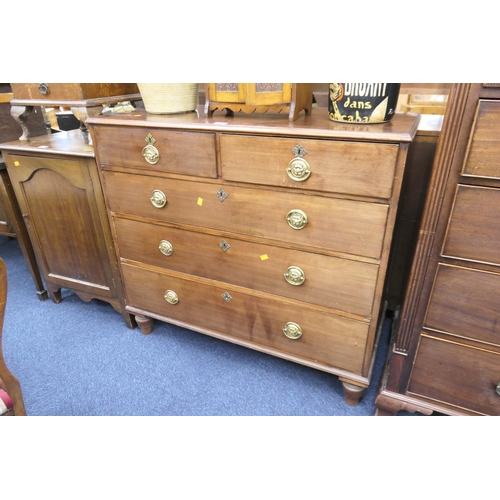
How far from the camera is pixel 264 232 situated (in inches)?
46.9

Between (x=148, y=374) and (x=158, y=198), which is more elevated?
(x=158, y=198)

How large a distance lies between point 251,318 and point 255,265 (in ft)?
0.76

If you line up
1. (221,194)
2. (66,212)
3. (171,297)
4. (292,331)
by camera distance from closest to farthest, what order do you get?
(221,194) → (292,331) → (171,297) → (66,212)

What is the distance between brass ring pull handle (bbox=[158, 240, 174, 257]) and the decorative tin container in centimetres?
76

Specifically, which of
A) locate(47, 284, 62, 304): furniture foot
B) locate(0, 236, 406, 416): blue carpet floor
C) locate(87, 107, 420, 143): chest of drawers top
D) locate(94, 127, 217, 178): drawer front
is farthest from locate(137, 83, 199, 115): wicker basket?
locate(47, 284, 62, 304): furniture foot

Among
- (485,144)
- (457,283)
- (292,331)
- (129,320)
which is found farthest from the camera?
(129,320)

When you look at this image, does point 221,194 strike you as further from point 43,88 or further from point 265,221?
point 43,88

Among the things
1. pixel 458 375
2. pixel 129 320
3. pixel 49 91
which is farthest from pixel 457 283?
pixel 49 91

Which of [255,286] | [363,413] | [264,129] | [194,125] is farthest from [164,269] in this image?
[363,413]

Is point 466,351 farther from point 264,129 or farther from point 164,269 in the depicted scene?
point 164,269

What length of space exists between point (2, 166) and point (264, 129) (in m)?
1.37

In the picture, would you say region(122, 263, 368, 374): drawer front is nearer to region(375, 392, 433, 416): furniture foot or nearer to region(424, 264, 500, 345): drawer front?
region(375, 392, 433, 416): furniture foot

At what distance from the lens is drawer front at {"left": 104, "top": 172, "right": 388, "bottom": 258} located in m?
1.04

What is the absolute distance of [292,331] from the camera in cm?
130
